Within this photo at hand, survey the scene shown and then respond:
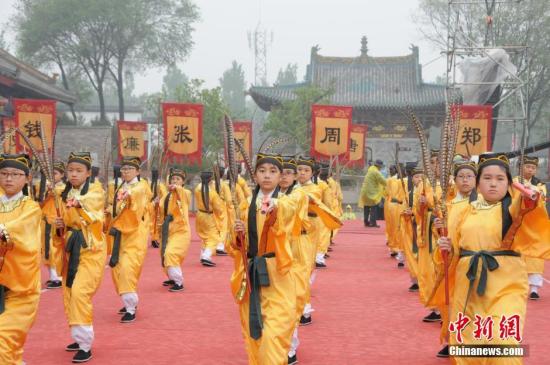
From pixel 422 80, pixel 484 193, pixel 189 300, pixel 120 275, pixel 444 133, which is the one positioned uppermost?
pixel 422 80

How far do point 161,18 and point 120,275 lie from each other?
3678 centimetres

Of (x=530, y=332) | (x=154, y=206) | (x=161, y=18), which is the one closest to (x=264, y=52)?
(x=161, y=18)

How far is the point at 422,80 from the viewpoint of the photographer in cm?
3981

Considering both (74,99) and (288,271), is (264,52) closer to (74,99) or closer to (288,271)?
(74,99)

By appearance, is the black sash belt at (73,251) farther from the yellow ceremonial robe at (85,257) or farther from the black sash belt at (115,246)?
the black sash belt at (115,246)

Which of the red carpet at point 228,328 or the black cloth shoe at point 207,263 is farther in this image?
the black cloth shoe at point 207,263

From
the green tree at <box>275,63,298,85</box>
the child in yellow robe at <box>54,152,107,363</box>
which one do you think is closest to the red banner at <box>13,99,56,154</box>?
the child in yellow robe at <box>54,152,107,363</box>

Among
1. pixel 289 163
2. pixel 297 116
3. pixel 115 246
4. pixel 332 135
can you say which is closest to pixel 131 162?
pixel 115 246

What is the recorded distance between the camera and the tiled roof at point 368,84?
37719 mm

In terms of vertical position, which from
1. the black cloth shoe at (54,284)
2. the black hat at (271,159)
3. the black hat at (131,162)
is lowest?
the black cloth shoe at (54,284)

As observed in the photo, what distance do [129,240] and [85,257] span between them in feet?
4.67

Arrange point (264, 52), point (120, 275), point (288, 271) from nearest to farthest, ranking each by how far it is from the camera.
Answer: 1. point (288, 271)
2. point (120, 275)
3. point (264, 52)

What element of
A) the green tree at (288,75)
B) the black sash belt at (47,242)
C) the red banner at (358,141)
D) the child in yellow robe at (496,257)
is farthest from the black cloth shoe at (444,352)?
the green tree at (288,75)

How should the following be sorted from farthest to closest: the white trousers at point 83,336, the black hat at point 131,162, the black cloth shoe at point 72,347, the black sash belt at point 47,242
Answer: the black sash belt at point 47,242, the black hat at point 131,162, the black cloth shoe at point 72,347, the white trousers at point 83,336
